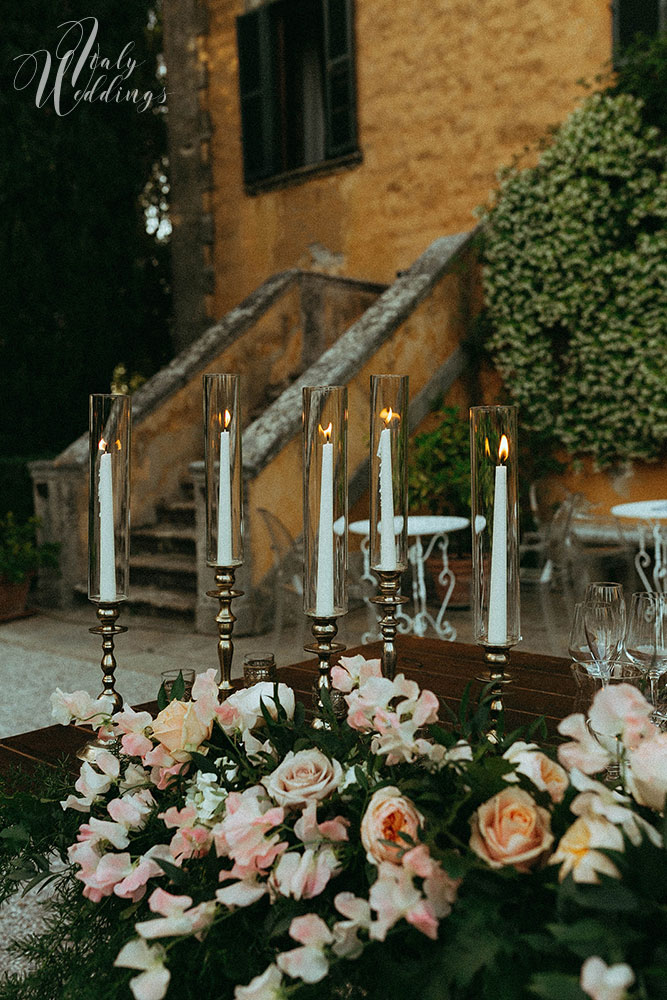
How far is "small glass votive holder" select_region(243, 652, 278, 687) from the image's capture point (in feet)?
5.93

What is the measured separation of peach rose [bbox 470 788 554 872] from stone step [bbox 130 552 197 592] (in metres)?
5.95

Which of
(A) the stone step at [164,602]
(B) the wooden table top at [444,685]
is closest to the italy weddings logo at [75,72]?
(A) the stone step at [164,602]

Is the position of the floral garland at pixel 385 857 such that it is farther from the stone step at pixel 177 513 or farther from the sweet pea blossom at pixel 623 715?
the stone step at pixel 177 513

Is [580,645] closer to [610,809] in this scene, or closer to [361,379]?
[610,809]

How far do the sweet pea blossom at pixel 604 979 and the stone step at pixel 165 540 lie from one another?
21.5ft

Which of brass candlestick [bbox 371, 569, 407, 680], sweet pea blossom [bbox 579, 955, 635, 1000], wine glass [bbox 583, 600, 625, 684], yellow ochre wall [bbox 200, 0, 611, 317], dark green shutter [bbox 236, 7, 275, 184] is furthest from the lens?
dark green shutter [bbox 236, 7, 275, 184]

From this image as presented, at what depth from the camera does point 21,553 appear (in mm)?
6875

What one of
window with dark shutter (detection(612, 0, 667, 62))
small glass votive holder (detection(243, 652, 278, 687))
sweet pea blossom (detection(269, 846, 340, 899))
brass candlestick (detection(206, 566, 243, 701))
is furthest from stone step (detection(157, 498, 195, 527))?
sweet pea blossom (detection(269, 846, 340, 899))

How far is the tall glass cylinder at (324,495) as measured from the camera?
1397 mm

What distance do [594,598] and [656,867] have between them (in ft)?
3.32

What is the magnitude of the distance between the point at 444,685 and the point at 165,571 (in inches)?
199

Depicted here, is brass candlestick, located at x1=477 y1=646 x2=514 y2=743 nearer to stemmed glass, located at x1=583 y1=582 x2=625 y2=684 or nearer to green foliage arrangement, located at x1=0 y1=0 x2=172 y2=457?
stemmed glass, located at x1=583 y1=582 x2=625 y2=684

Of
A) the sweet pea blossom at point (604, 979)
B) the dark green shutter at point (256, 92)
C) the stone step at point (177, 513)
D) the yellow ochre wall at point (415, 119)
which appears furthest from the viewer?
the dark green shutter at point (256, 92)

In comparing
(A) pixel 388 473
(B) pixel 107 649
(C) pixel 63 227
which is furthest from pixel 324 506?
(C) pixel 63 227
